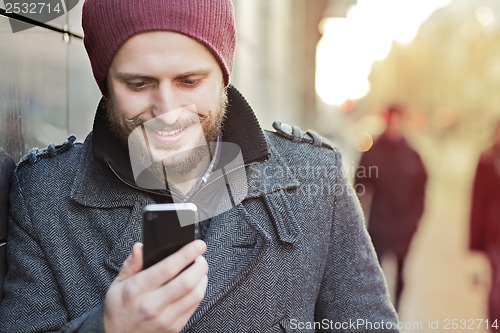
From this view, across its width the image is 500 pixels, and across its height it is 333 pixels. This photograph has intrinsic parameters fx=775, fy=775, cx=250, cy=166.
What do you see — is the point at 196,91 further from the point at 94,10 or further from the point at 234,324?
the point at 234,324

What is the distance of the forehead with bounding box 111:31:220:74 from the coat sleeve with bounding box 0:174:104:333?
0.58 meters

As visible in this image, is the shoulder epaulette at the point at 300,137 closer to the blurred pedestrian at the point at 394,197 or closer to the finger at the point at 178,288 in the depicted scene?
the finger at the point at 178,288

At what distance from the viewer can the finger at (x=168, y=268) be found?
1.80 m

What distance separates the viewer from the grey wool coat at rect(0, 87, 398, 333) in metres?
2.41

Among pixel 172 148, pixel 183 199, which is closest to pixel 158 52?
pixel 172 148

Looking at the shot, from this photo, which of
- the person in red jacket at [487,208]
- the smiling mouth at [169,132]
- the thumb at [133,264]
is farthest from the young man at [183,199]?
the person in red jacket at [487,208]

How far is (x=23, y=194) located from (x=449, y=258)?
822cm

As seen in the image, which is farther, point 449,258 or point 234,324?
point 449,258

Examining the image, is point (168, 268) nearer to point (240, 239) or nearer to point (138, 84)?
point (240, 239)

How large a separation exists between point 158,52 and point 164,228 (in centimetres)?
77

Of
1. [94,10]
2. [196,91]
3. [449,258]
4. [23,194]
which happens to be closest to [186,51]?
[196,91]

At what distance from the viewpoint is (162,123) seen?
242 cm

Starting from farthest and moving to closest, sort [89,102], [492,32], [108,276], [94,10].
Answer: [492,32] → [89,102] → [94,10] → [108,276]

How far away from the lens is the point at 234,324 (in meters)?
2.42
